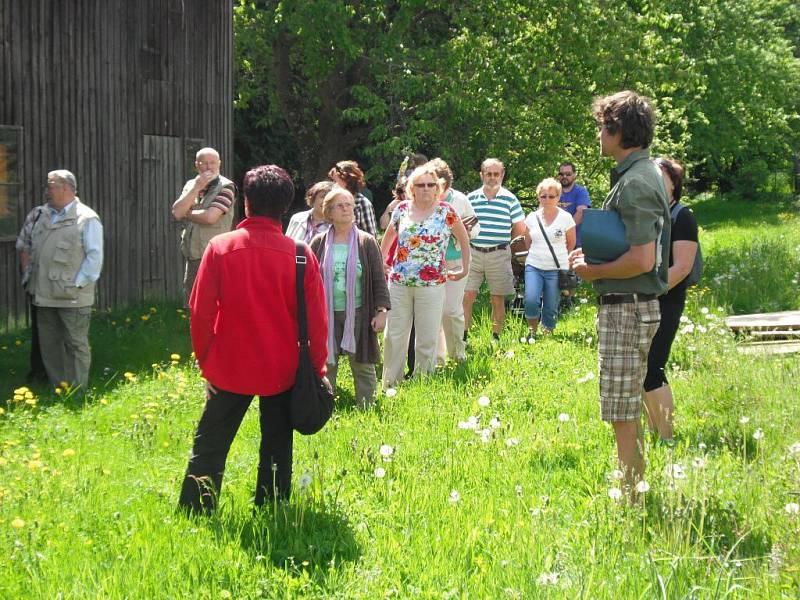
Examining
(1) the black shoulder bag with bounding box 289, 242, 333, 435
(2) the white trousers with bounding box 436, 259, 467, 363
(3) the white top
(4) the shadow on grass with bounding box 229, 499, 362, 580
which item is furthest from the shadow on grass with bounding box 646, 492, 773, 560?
(3) the white top

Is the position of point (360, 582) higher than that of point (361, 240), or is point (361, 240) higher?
point (361, 240)

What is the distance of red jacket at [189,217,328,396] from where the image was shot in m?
4.74

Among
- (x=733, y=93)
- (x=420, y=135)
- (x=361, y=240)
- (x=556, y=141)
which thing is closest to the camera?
(x=361, y=240)

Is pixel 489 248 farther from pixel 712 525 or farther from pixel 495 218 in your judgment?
pixel 712 525

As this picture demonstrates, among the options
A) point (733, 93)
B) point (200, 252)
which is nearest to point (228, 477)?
point (200, 252)

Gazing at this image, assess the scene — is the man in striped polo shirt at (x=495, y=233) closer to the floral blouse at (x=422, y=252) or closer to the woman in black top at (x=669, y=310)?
the floral blouse at (x=422, y=252)

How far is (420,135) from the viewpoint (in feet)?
62.1

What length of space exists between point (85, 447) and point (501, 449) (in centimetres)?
307

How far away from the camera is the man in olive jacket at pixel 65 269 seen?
8.59m

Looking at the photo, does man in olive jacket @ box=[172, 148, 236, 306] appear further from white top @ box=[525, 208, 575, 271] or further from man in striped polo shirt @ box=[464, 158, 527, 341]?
white top @ box=[525, 208, 575, 271]

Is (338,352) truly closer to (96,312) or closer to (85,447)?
(85,447)

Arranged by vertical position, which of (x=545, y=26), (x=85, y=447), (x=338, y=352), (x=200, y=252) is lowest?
(x=85, y=447)

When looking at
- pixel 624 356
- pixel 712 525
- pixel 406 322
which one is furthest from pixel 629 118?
pixel 406 322

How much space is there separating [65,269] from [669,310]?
548 cm
